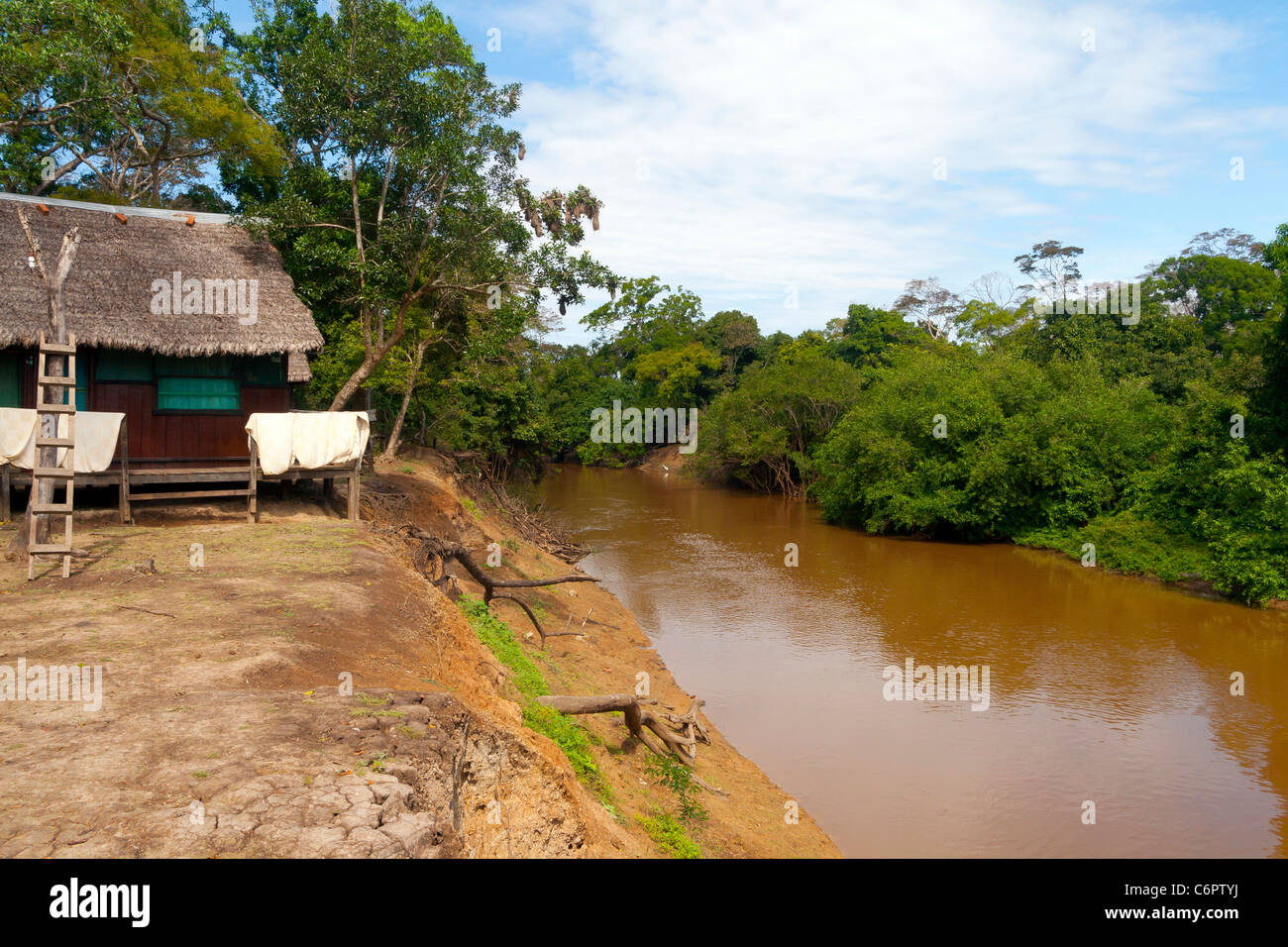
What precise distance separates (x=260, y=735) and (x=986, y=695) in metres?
11.5

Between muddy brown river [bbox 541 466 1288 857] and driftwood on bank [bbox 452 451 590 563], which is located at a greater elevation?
driftwood on bank [bbox 452 451 590 563]

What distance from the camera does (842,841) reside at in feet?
29.1

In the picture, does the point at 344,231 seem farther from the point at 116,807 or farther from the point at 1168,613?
the point at 1168,613

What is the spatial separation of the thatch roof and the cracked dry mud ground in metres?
4.78

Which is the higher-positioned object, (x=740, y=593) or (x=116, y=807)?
(x=116, y=807)

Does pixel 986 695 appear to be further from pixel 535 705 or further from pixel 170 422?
pixel 170 422

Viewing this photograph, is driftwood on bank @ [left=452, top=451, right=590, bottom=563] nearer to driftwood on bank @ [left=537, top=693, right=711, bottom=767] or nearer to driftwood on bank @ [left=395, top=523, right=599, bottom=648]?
driftwood on bank @ [left=395, top=523, right=599, bottom=648]

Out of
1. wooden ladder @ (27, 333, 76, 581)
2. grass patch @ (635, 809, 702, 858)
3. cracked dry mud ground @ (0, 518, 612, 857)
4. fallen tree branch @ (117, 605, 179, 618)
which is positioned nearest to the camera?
cracked dry mud ground @ (0, 518, 612, 857)

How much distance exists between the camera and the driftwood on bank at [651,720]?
8.22 meters

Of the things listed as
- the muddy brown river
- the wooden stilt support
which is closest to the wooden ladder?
the wooden stilt support

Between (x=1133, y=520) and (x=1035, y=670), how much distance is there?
10175 millimetres

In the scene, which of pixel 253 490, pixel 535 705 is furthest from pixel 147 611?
pixel 253 490

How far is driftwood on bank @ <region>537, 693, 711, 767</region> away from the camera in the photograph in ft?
27.0
